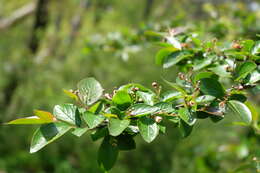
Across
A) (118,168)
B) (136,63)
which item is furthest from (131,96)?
(136,63)

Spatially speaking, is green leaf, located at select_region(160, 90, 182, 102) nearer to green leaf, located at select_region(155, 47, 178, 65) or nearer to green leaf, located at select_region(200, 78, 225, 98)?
green leaf, located at select_region(200, 78, 225, 98)

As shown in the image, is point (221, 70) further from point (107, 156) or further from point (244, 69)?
point (107, 156)

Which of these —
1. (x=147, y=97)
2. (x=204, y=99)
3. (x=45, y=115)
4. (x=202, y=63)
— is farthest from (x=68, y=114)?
(x=202, y=63)

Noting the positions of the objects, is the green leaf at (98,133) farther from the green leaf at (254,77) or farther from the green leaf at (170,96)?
the green leaf at (254,77)

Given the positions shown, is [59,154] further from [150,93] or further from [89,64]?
[150,93]

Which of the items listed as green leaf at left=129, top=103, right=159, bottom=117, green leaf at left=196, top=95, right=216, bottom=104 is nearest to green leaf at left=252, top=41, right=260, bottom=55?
green leaf at left=196, top=95, right=216, bottom=104

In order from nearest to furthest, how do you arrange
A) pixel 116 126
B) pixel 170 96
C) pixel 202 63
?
1. pixel 116 126
2. pixel 170 96
3. pixel 202 63
